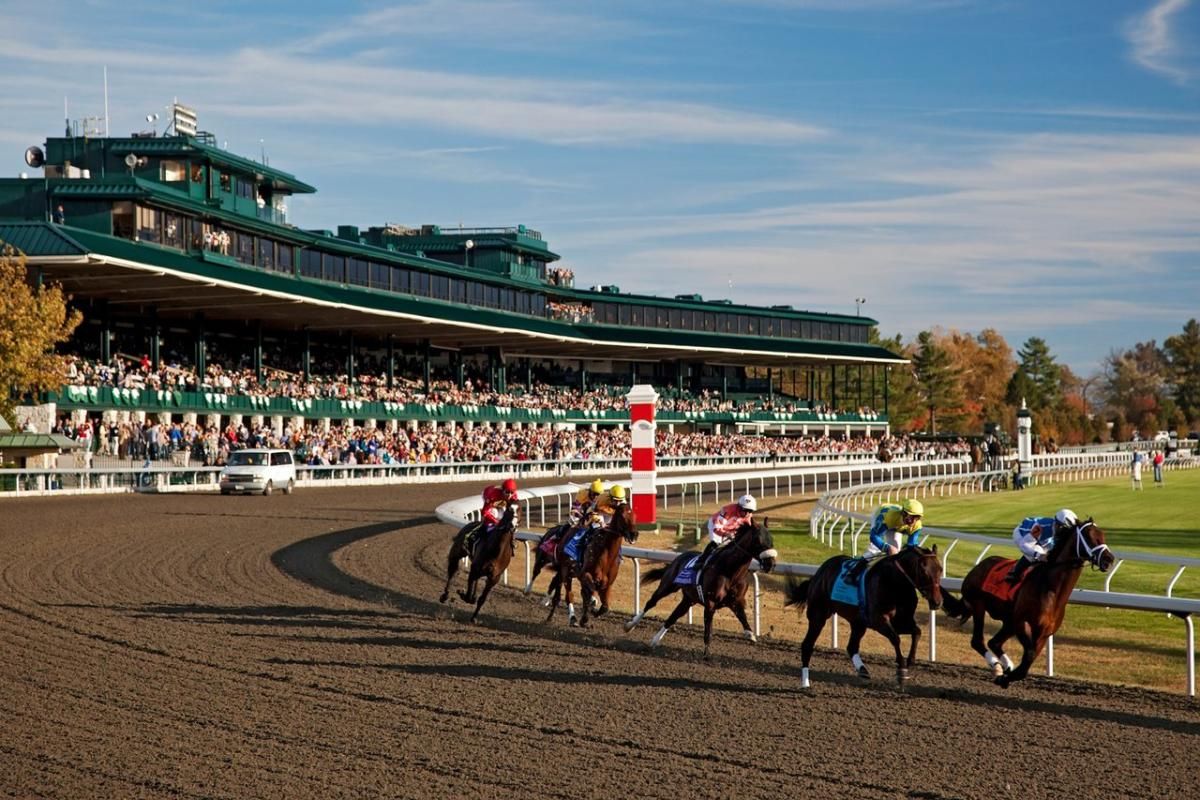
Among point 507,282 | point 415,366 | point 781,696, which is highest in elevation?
point 507,282

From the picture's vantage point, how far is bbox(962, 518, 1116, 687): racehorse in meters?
8.95

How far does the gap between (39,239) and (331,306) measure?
1115 centimetres

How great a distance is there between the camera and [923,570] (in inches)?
360

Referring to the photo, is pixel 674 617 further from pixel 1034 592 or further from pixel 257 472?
pixel 257 472

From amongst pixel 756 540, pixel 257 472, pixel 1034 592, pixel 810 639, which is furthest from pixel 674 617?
pixel 257 472

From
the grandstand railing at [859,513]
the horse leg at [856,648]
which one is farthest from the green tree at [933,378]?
the horse leg at [856,648]

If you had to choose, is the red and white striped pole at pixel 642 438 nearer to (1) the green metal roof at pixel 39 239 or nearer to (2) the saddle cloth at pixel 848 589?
(2) the saddle cloth at pixel 848 589

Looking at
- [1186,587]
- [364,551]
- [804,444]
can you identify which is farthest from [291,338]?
[1186,587]

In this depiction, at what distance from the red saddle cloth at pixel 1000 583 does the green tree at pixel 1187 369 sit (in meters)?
125

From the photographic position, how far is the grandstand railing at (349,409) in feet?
113

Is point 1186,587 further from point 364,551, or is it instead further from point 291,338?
point 291,338

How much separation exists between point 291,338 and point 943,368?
63574 millimetres

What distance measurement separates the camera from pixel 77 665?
32.7 feet

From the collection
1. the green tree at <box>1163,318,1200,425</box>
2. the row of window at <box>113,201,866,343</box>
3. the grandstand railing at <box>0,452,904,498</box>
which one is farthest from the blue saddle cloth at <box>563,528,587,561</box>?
the green tree at <box>1163,318,1200,425</box>
